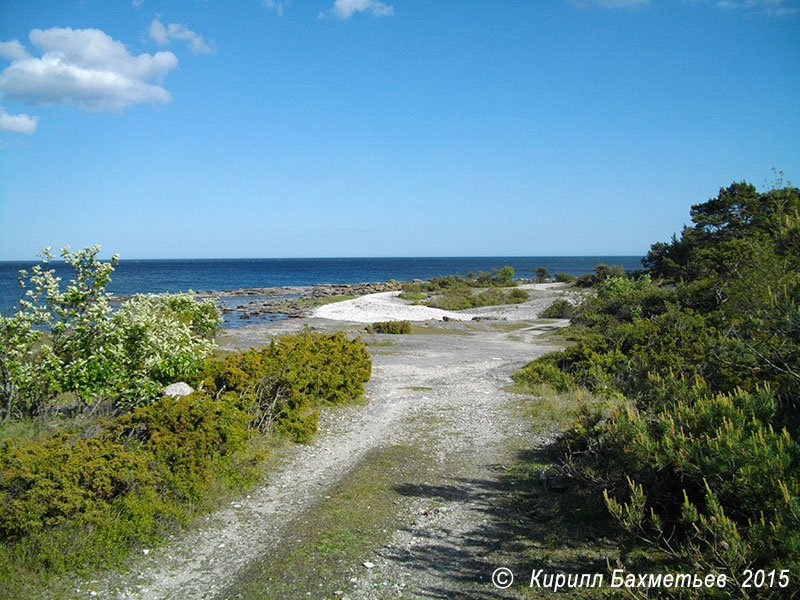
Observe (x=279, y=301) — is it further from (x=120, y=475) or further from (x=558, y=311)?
(x=120, y=475)

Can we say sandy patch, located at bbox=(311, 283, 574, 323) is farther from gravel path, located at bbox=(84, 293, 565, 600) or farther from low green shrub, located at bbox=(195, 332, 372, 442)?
low green shrub, located at bbox=(195, 332, 372, 442)

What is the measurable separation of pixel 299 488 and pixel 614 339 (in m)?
9.38

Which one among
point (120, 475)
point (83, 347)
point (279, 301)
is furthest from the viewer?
point (279, 301)

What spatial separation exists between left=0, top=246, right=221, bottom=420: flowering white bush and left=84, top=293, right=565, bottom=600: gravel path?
8.33 ft

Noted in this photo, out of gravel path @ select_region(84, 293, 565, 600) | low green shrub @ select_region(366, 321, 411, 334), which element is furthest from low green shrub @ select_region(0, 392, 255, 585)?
low green shrub @ select_region(366, 321, 411, 334)

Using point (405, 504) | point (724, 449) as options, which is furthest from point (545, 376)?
point (724, 449)

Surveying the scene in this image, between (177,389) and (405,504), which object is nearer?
(405,504)

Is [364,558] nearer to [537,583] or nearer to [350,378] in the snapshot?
[537,583]

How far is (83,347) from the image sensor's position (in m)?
7.82

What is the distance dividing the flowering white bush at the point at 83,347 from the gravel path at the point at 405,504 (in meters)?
2.54

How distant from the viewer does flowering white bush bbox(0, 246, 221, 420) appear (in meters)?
7.48

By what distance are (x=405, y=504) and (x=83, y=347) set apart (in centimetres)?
525

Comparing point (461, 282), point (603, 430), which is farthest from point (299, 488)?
point (461, 282)

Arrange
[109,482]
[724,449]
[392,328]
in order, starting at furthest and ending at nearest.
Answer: [392,328], [109,482], [724,449]
